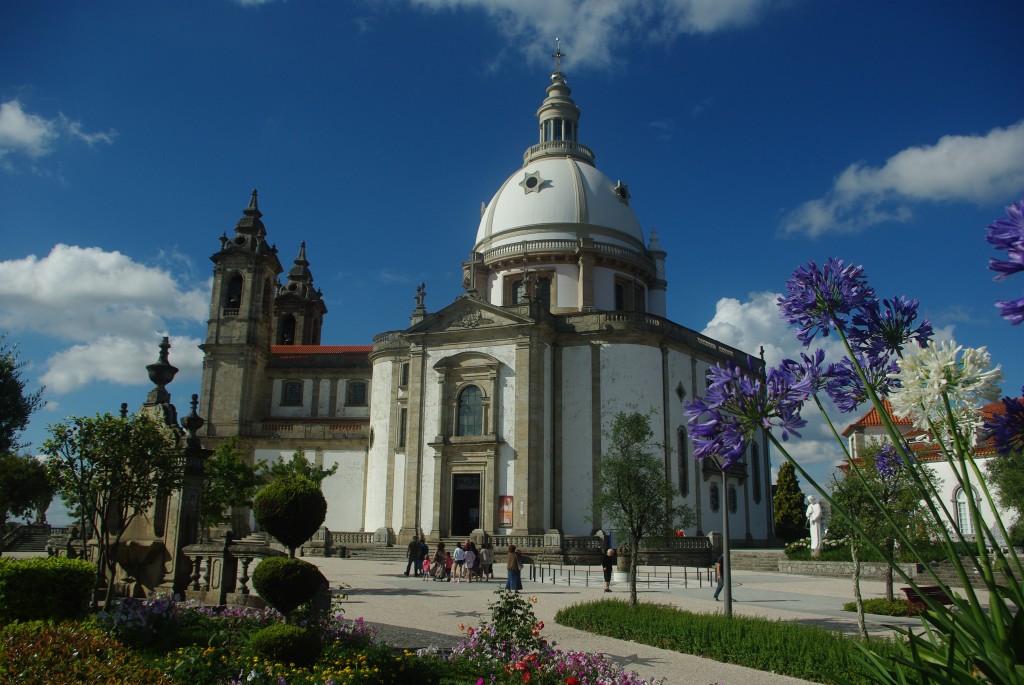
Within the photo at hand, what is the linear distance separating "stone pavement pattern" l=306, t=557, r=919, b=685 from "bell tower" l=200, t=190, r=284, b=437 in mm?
21154

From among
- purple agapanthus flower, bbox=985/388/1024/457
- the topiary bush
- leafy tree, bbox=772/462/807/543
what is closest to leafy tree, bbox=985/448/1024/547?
the topiary bush

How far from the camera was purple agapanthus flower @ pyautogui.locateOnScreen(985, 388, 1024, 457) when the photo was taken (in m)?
4.98

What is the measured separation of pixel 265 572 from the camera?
10797 millimetres

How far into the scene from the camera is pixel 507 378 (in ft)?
139

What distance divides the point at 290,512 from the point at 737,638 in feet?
24.3

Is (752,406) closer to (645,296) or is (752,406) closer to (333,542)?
(333,542)

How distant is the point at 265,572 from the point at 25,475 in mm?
38280

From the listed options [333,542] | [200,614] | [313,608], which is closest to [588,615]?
[313,608]

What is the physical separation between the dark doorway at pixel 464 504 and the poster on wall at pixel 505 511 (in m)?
1.86

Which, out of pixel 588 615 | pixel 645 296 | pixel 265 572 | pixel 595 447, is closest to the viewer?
pixel 265 572

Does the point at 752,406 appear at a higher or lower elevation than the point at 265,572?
higher

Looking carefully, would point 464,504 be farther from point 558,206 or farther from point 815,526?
point 558,206

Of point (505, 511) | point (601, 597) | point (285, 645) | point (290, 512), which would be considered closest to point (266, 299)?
point (505, 511)

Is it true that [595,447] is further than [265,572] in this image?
Yes
